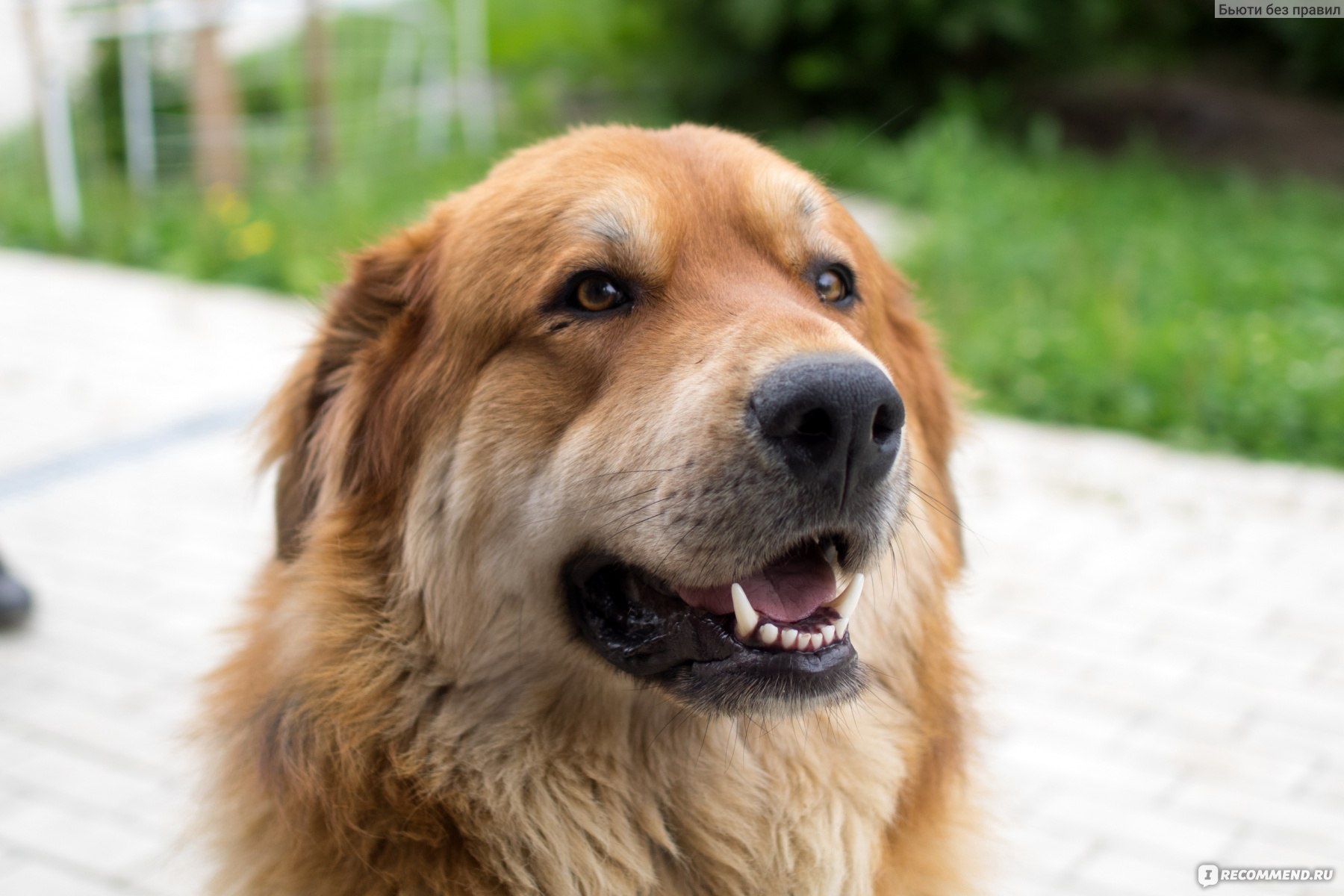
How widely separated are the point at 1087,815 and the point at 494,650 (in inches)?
84.5

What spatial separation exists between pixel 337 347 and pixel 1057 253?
7546 millimetres

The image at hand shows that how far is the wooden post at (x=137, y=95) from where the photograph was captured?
10586 millimetres

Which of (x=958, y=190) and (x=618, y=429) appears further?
(x=958, y=190)

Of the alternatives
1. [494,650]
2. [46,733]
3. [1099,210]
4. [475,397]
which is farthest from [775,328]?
[1099,210]

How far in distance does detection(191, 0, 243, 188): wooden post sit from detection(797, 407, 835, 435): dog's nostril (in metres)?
9.52

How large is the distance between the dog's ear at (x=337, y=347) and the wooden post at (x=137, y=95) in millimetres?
8807

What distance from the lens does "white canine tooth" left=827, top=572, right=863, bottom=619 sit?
2451mm

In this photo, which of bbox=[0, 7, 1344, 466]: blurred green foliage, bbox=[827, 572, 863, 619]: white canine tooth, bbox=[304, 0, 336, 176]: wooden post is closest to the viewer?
bbox=[827, 572, 863, 619]: white canine tooth

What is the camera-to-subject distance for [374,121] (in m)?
13.1

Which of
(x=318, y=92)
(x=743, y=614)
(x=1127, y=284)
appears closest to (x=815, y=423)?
(x=743, y=614)

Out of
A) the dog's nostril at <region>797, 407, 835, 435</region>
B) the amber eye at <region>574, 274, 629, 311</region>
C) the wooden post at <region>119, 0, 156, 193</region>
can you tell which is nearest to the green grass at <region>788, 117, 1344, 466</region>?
the amber eye at <region>574, 274, 629, 311</region>

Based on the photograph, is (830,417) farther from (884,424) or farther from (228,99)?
(228,99)

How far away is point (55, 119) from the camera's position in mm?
10109

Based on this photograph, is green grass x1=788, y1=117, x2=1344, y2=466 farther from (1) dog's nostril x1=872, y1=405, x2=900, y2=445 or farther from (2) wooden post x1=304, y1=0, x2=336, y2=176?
(2) wooden post x1=304, y1=0, x2=336, y2=176
